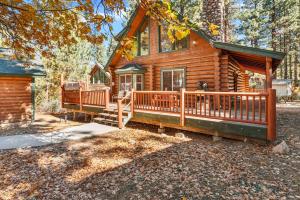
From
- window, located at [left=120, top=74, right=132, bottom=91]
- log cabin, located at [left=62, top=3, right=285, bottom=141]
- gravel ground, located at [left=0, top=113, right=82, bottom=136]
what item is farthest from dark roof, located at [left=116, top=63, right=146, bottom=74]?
gravel ground, located at [left=0, top=113, right=82, bottom=136]

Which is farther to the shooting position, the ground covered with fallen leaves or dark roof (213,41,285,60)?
dark roof (213,41,285,60)

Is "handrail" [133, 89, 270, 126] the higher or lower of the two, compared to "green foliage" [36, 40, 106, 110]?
lower

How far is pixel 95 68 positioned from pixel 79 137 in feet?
84.2

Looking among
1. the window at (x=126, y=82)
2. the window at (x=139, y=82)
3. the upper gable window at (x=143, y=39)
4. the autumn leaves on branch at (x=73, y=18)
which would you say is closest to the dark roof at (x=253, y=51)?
the upper gable window at (x=143, y=39)

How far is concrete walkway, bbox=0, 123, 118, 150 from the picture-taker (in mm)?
7175

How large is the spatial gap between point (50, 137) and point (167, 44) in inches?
327

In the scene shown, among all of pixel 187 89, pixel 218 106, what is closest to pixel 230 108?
pixel 218 106

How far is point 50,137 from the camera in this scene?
808cm

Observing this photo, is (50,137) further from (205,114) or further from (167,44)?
(167,44)

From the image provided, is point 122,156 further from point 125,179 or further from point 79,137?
point 79,137

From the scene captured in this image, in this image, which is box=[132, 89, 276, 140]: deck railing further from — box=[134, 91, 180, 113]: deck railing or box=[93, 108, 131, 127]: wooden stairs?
box=[93, 108, 131, 127]: wooden stairs

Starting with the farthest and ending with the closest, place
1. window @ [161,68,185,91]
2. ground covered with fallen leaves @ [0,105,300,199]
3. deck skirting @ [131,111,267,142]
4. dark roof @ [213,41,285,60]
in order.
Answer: window @ [161,68,185,91] → dark roof @ [213,41,285,60] → deck skirting @ [131,111,267,142] → ground covered with fallen leaves @ [0,105,300,199]

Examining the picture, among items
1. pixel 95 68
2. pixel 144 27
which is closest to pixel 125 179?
pixel 144 27

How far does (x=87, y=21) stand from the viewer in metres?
4.32
